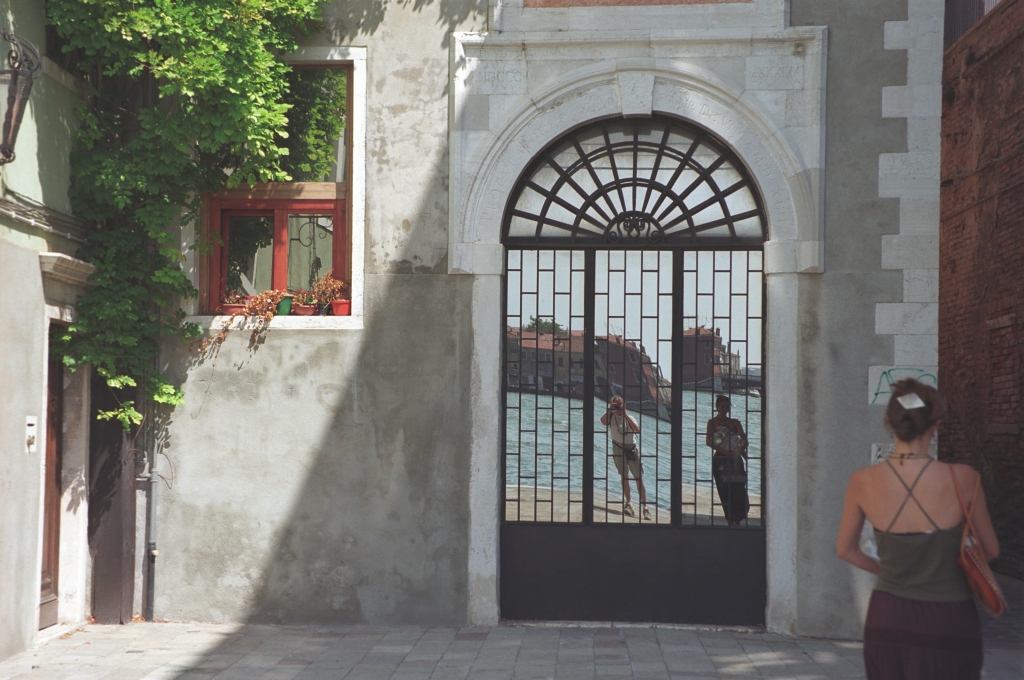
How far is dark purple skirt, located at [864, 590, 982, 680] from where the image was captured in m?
3.75

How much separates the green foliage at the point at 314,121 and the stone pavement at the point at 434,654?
368 cm

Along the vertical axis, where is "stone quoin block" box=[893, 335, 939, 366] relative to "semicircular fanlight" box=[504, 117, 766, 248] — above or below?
below

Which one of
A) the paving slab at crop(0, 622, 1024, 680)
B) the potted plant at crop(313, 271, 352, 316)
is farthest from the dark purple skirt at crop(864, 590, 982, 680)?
the potted plant at crop(313, 271, 352, 316)

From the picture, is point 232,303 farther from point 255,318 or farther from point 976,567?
point 976,567

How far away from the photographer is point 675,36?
27.7ft

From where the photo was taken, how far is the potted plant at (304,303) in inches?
346

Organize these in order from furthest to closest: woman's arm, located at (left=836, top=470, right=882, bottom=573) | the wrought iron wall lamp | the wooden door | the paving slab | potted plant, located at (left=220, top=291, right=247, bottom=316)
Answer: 1. potted plant, located at (left=220, top=291, right=247, bottom=316)
2. the wooden door
3. the wrought iron wall lamp
4. the paving slab
5. woman's arm, located at (left=836, top=470, right=882, bottom=573)

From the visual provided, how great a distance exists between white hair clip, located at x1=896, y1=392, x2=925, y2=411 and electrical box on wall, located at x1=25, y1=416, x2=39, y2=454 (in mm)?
6024

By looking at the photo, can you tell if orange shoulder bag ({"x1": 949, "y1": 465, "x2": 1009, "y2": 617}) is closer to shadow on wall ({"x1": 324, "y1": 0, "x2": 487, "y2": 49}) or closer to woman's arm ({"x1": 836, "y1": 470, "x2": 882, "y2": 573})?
woman's arm ({"x1": 836, "y1": 470, "x2": 882, "y2": 573})

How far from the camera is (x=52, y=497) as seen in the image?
8.26 metres

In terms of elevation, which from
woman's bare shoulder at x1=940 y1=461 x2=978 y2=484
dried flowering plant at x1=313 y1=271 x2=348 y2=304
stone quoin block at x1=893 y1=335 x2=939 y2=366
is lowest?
woman's bare shoulder at x1=940 y1=461 x2=978 y2=484

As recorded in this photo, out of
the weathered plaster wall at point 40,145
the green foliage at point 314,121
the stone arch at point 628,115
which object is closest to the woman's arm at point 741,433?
the stone arch at point 628,115

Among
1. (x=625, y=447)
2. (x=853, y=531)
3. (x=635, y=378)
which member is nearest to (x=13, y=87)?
(x=635, y=378)

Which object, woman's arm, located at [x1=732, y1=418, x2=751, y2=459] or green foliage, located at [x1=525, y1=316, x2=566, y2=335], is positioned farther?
green foliage, located at [x1=525, y1=316, x2=566, y2=335]
